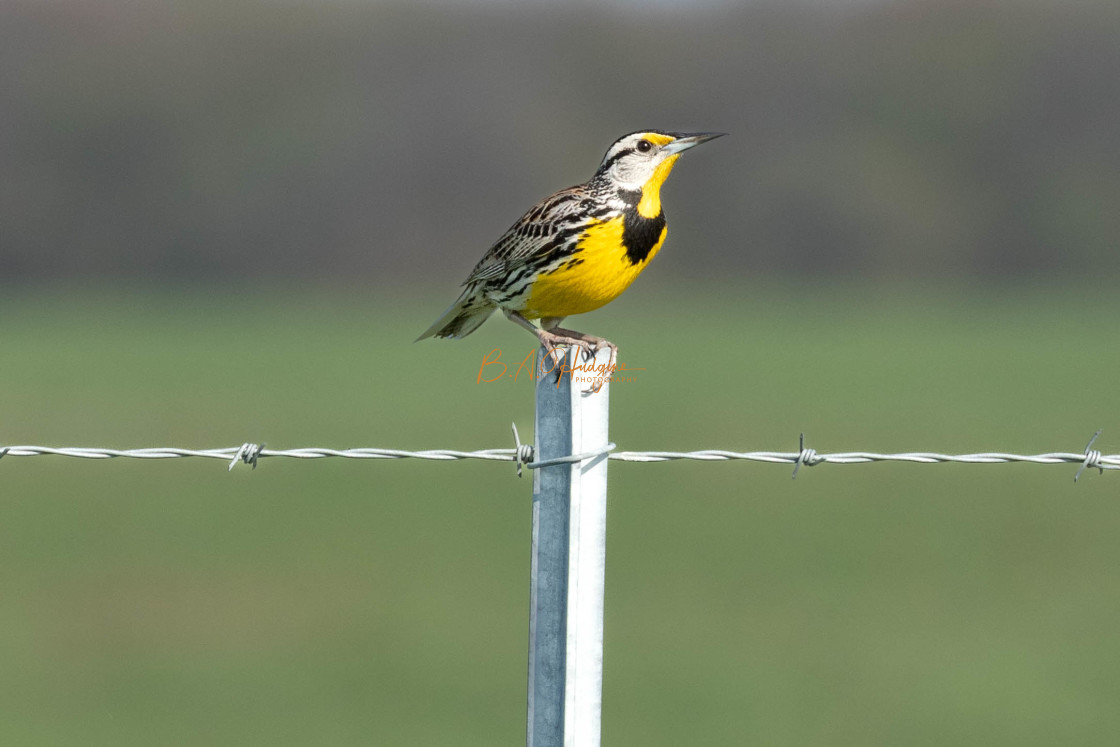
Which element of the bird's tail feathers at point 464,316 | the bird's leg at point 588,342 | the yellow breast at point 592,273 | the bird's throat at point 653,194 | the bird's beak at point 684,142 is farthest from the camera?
the bird's tail feathers at point 464,316

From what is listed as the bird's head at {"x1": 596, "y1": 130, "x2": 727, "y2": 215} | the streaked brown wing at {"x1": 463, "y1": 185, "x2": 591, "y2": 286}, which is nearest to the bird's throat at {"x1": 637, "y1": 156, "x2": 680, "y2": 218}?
the bird's head at {"x1": 596, "y1": 130, "x2": 727, "y2": 215}

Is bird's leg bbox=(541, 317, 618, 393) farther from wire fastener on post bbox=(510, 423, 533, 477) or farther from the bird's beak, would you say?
the bird's beak

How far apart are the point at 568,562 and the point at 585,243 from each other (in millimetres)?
1435

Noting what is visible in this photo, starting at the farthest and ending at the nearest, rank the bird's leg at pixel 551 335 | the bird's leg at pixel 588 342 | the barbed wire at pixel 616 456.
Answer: the bird's leg at pixel 551 335 < the barbed wire at pixel 616 456 < the bird's leg at pixel 588 342

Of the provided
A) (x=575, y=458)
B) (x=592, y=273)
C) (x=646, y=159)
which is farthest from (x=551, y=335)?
(x=575, y=458)

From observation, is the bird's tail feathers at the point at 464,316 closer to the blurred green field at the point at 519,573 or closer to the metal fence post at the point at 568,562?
the blurred green field at the point at 519,573

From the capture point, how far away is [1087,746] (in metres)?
8.38

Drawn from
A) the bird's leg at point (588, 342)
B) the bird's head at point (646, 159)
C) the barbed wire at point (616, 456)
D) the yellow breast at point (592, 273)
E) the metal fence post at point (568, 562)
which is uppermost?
the bird's head at point (646, 159)

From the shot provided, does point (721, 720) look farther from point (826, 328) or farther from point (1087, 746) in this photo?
point (826, 328)

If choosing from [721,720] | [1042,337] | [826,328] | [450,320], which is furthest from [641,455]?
[826,328]

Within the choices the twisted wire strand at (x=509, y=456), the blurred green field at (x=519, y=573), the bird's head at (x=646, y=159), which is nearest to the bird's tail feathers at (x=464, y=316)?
the bird's head at (x=646, y=159)

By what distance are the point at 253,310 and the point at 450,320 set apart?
5134 centimetres

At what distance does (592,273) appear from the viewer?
3820mm

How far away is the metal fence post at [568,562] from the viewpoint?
8.45ft
